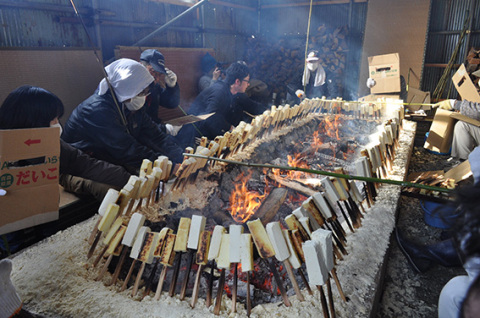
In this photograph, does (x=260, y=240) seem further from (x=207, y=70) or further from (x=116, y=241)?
(x=207, y=70)

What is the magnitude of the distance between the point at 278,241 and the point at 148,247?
684 millimetres

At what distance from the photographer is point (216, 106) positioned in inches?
223

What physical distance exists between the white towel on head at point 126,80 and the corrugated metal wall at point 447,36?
958cm

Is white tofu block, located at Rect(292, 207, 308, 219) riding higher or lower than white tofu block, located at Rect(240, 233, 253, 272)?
higher

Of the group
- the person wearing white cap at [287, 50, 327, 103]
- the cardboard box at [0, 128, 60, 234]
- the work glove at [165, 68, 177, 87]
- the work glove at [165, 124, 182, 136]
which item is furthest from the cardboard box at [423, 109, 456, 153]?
the cardboard box at [0, 128, 60, 234]

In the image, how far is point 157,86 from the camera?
5.35 m

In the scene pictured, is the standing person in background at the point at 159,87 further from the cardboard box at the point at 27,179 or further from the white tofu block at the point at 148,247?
the white tofu block at the point at 148,247

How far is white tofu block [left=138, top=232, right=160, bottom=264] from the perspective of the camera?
5.51 ft

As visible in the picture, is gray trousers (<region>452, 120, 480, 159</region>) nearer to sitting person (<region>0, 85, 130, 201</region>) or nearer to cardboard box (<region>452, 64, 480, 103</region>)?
cardboard box (<region>452, 64, 480, 103</region>)

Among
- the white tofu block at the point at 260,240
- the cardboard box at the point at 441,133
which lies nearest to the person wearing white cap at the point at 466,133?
the cardboard box at the point at 441,133

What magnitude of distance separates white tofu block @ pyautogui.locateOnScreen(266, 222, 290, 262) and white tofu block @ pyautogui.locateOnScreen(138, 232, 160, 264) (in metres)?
0.61

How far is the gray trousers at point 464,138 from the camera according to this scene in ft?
18.2

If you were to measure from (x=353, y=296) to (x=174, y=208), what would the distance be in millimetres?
1400

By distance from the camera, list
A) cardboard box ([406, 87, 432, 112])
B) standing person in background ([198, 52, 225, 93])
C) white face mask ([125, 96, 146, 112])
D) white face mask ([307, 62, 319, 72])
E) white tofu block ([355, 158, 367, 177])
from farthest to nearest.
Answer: white face mask ([307, 62, 319, 72]) < cardboard box ([406, 87, 432, 112]) < standing person in background ([198, 52, 225, 93]) < white face mask ([125, 96, 146, 112]) < white tofu block ([355, 158, 367, 177])
